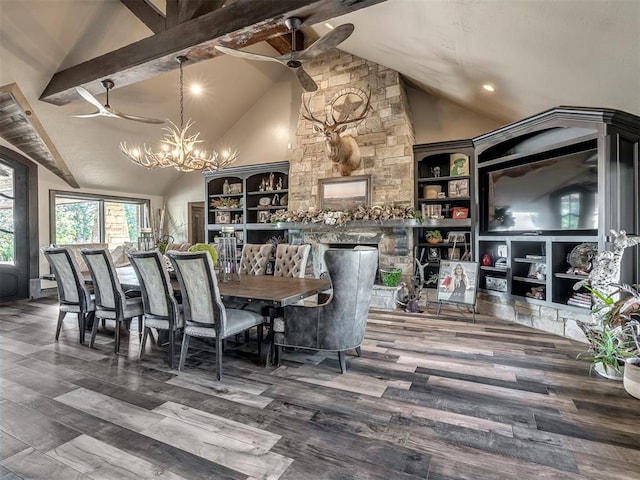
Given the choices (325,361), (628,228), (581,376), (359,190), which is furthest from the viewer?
(359,190)

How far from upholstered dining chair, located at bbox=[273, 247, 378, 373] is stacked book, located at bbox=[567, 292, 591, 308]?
262 centimetres

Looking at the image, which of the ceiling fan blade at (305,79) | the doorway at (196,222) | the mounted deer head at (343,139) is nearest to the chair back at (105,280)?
the ceiling fan blade at (305,79)

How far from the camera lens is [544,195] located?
4.26 meters

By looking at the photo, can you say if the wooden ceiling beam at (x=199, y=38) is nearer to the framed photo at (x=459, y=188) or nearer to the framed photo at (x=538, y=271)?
the framed photo at (x=459, y=188)

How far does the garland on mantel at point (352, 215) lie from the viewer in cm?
532

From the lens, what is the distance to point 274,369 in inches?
116

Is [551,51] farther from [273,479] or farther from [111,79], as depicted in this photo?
[111,79]

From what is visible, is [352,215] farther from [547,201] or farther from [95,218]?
[95,218]

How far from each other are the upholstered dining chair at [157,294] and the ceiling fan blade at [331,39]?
225 centimetres

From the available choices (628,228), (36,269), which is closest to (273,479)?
(628,228)

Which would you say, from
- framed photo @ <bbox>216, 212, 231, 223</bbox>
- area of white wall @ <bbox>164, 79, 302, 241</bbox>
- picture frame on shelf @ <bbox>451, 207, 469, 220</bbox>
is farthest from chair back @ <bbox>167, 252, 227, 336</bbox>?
framed photo @ <bbox>216, 212, 231, 223</bbox>

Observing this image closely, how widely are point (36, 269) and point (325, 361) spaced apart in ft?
20.2

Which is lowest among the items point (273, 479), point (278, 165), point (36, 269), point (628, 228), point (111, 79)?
point (273, 479)

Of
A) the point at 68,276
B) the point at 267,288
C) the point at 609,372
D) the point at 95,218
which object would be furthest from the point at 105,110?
the point at 609,372
